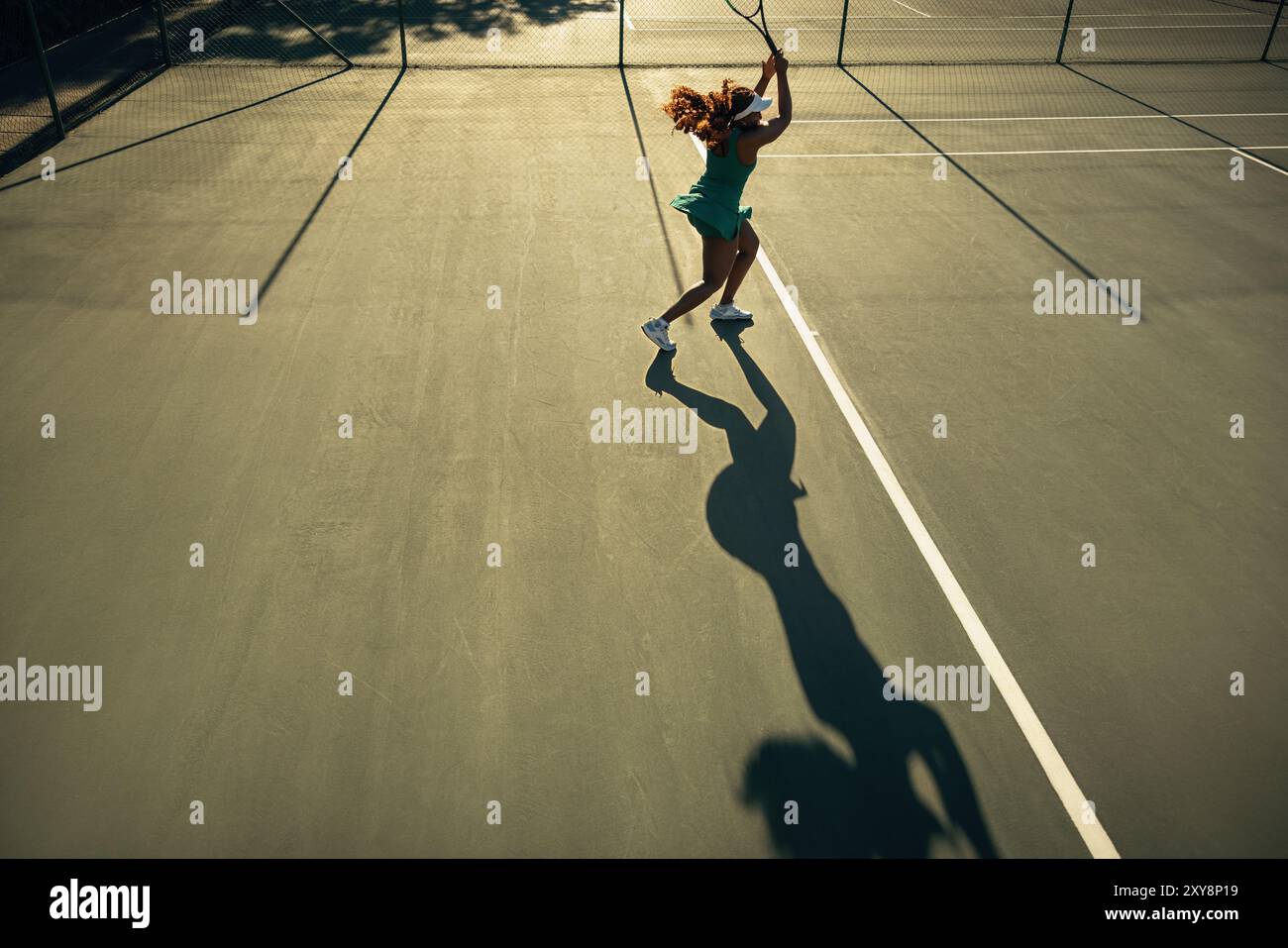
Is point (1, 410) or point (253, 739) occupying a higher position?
point (1, 410)

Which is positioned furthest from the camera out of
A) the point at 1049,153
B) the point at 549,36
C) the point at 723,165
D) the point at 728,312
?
the point at 549,36

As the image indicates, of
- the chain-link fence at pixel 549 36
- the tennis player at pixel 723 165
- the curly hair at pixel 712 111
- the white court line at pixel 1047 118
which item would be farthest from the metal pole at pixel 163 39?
the curly hair at pixel 712 111

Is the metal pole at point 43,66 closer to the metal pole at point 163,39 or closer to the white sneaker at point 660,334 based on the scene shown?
the metal pole at point 163,39

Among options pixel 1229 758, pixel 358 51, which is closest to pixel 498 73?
pixel 358 51

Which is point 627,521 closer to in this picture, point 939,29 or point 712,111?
point 712,111

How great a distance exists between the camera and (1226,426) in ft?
22.0

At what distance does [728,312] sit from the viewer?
788 centimetres

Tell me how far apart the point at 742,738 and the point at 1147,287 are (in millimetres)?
6760

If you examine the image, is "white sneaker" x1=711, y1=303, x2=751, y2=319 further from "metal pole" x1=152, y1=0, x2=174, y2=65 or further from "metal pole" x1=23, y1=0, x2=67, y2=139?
"metal pole" x1=152, y1=0, x2=174, y2=65

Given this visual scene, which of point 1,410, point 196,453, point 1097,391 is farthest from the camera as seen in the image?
point 1097,391

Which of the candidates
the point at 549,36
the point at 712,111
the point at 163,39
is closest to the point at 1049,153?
the point at 712,111

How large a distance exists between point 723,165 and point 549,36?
1318 cm

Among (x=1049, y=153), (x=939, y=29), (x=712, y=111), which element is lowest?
(x=1049, y=153)
